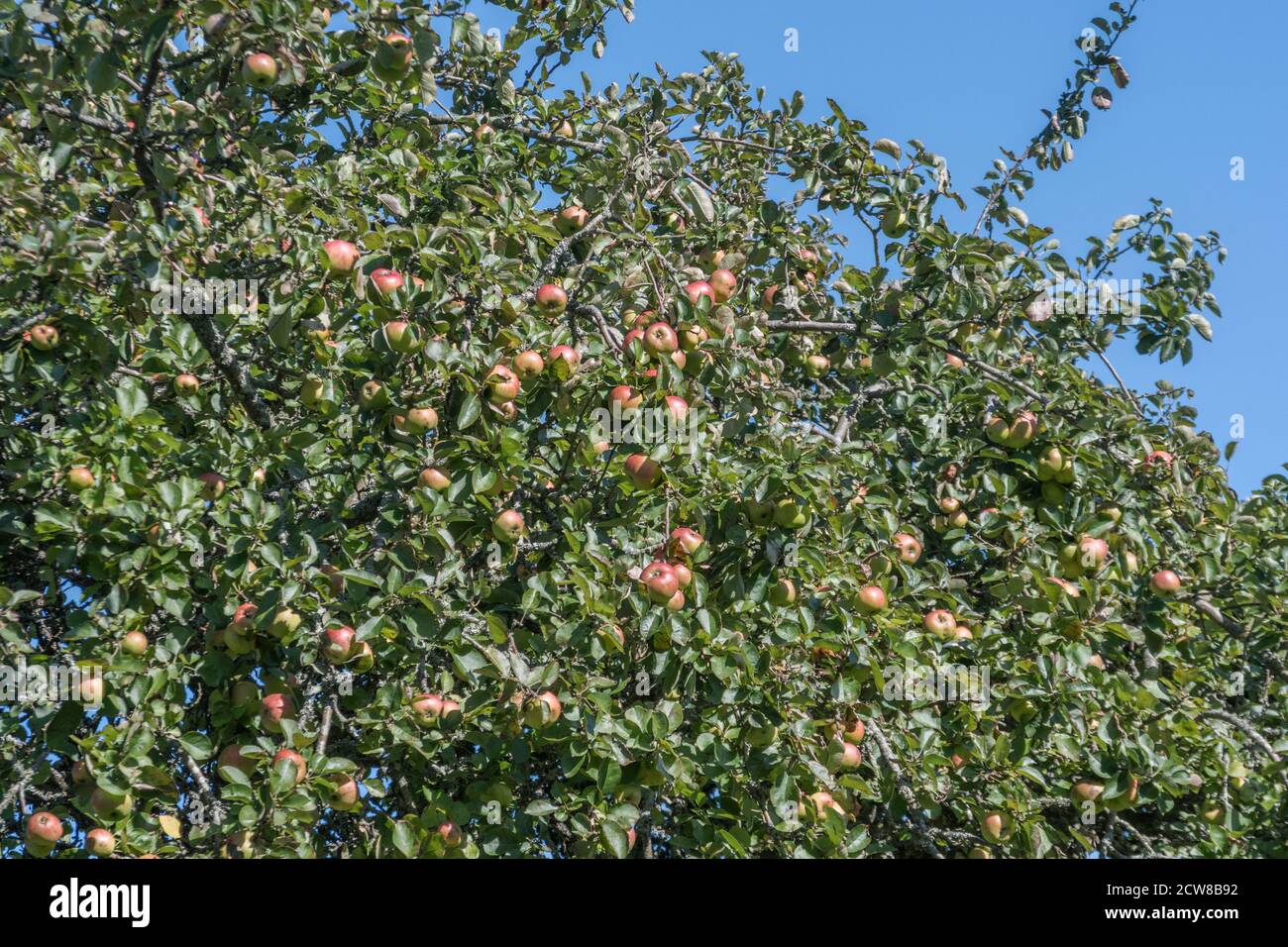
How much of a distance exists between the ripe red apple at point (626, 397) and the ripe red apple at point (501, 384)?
0.93 feet

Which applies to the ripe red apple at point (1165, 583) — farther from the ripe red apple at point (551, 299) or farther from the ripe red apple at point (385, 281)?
the ripe red apple at point (385, 281)

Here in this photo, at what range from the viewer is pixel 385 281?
3.06 m

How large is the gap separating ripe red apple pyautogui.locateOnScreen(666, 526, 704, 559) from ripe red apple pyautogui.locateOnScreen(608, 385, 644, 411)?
1.25 feet

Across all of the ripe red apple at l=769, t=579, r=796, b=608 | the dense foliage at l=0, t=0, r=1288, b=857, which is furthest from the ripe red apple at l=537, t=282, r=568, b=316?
the ripe red apple at l=769, t=579, r=796, b=608

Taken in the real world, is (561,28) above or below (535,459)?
above

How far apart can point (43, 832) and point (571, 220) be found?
2.38m

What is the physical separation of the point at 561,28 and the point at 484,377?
7.98 feet

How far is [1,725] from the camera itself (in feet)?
9.91

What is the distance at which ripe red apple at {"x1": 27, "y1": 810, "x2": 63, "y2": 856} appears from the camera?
3.08 meters

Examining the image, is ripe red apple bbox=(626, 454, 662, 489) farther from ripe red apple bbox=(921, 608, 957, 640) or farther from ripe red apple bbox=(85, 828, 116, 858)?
ripe red apple bbox=(85, 828, 116, 858)

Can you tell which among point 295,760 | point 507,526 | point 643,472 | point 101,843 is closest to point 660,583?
point 643,472

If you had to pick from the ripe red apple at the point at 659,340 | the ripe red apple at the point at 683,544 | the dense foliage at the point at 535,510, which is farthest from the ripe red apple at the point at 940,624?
the ripe red apple at the point at 659,340
